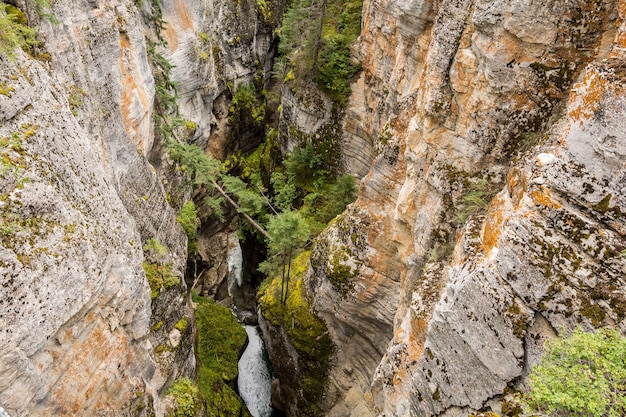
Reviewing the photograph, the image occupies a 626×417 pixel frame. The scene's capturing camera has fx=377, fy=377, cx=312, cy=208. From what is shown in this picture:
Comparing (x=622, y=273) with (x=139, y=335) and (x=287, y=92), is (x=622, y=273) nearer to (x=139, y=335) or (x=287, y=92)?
(x=139, y=335)

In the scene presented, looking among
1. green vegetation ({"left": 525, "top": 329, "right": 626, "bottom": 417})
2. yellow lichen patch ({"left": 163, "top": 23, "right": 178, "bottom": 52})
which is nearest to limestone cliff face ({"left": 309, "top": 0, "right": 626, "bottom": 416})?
green vegetation ({"left": 525, "top": 329, "right": 626, "bottom": 417})

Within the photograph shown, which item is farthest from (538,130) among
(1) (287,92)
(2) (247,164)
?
(2) (247,164)

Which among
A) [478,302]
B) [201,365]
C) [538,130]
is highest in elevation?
[538,130]

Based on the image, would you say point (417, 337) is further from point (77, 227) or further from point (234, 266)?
point (234, 266)

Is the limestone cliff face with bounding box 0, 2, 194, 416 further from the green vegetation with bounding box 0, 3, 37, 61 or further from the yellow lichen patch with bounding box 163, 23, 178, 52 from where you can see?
the yellow lichen patch with bounding box 163, 23, 178, 52

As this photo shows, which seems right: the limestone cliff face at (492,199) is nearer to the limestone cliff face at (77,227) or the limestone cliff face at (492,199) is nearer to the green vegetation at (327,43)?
the green vegetation at (327,43)

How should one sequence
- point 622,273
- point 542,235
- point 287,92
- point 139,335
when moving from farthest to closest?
A: 1. point 287,92
2. point 139,335
3. point 542,235
4. point 622,273

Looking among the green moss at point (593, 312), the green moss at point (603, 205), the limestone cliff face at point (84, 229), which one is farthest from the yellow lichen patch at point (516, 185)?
the limestone cliff face at point (84, 229)
